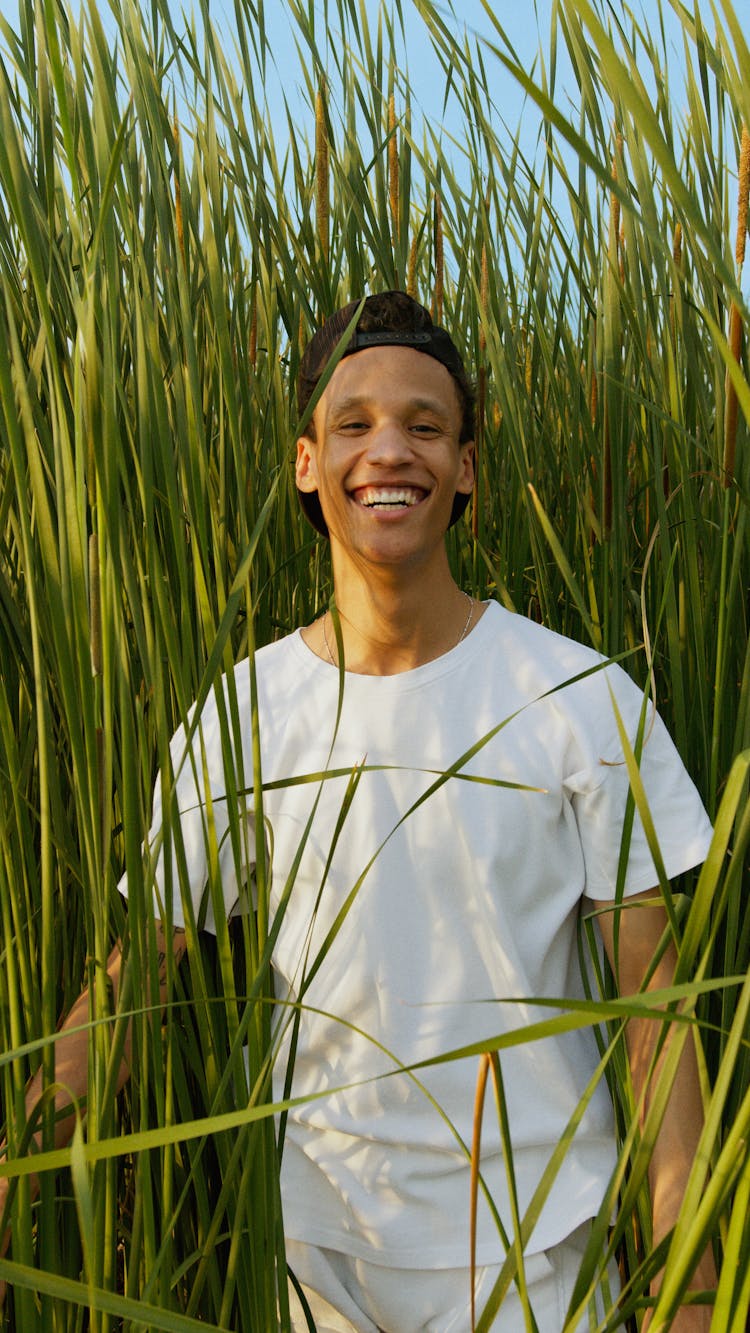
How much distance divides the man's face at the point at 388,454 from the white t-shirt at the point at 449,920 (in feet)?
0.49

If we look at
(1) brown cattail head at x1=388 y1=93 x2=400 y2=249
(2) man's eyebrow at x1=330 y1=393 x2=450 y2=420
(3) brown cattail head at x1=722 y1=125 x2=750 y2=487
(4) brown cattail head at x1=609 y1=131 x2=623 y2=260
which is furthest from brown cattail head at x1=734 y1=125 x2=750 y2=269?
(1) brown cattail head at x1=388 y1=93 x2=400 y2=249

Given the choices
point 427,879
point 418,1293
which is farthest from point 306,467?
point 418,1293

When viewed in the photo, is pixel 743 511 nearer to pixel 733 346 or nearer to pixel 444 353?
pixel 733 346

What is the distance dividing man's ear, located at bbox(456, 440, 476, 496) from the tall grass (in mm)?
69

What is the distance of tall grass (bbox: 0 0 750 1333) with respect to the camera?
74cm

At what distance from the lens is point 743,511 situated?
1.14 meters

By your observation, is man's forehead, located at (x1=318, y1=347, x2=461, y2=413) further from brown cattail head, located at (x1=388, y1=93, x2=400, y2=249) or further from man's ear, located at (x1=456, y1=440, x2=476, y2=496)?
brown cattail head, located at (x1=388, y1=93, x2=400, y2=249)

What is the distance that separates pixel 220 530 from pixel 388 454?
31cm

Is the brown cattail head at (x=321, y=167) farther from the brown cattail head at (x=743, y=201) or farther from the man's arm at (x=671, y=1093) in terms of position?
the man's arm at (x=671, y=1093)

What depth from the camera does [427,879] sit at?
1.26 metres

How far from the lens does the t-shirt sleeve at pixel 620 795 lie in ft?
3.87

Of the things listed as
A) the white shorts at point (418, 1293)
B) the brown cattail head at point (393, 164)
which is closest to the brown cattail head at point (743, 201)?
the brown cattail head at point (393, 164)

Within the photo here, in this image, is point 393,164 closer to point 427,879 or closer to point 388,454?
point 388,454

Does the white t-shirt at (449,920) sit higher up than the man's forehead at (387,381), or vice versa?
the man's forehead at (387,381)
